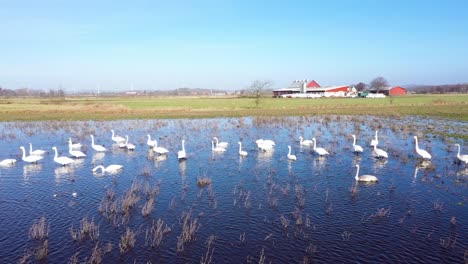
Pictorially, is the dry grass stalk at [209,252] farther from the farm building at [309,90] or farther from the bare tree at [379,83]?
the bare tree at [379,83]

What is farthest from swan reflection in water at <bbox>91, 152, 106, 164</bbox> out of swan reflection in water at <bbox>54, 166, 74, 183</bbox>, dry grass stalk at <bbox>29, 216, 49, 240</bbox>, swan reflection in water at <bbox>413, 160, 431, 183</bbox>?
swan reflection in water at <bbox>413, 160, 431, 183</bbox>

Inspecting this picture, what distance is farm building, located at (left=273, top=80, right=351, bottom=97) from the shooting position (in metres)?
132

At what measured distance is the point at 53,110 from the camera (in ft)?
202

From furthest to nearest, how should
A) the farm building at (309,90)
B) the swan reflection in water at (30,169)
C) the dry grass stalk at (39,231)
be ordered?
1. the farm building at (309,90)
2. the swan reflection in water at (30,169)
3. the dry grass stalk at (39,231)

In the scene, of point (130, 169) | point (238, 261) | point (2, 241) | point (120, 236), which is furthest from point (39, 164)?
point (238, 261)

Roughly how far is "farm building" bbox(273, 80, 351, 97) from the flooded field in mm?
108800

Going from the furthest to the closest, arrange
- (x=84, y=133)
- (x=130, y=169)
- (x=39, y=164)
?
(x=84, y=133) → (x=39, y=164) → (x=130, y=169)

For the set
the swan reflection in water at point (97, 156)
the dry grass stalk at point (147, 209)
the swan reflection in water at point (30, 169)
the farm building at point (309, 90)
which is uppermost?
the farm building at point (309, 90)

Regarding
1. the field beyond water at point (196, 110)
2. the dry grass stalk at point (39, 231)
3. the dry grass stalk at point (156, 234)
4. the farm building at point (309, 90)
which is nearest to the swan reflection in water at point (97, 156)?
the dry grass stalk at point (39, 231)

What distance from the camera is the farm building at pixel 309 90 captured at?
131500 millimetres

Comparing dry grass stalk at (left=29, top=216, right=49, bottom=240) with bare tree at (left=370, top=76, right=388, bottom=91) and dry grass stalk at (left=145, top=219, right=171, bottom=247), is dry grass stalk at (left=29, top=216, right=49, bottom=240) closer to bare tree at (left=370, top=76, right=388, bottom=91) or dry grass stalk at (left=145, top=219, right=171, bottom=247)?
dry grass stalk at (left=145, top=219, right=171, bottom=247)

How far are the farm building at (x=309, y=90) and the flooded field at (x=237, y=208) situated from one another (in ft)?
357

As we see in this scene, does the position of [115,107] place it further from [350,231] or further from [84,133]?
[350,231]

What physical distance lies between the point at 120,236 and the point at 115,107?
2254 inches
